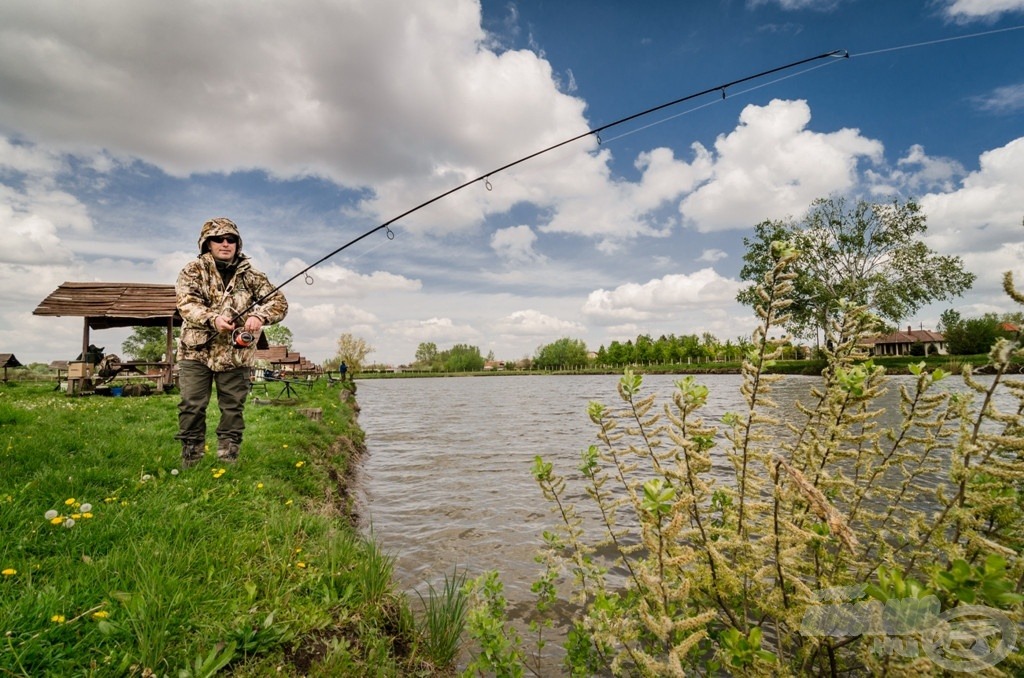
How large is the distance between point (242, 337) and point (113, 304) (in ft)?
67.8

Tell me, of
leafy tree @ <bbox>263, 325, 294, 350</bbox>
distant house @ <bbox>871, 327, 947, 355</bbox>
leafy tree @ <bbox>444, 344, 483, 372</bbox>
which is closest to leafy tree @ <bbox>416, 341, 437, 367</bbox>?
leafy tree @ <bbox>444, 344, 483, 372</bbox>

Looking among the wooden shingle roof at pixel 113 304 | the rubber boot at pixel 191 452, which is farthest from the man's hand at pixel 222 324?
the wooden shingle roof at pixel 113 304

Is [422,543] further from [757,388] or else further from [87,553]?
[757,388]

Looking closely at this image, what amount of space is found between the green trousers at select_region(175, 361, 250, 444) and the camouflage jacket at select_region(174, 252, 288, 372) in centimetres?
15

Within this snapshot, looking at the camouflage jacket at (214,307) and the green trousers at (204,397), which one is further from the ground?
the camouflage jacket at (214,307)

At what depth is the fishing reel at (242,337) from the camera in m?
5.93

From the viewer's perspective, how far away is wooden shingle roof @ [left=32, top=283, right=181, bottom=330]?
20.0 meters

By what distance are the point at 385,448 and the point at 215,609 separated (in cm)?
1268

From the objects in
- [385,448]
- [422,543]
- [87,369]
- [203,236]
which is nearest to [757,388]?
[422,543]

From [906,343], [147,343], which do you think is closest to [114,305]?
[147,343]

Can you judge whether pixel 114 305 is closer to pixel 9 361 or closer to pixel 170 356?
pixel 170 356

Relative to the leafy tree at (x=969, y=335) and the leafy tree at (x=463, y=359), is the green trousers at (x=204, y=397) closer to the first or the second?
the leafy tree at (x=969, y=335)

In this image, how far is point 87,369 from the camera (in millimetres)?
18719

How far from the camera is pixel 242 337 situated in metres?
5.93
